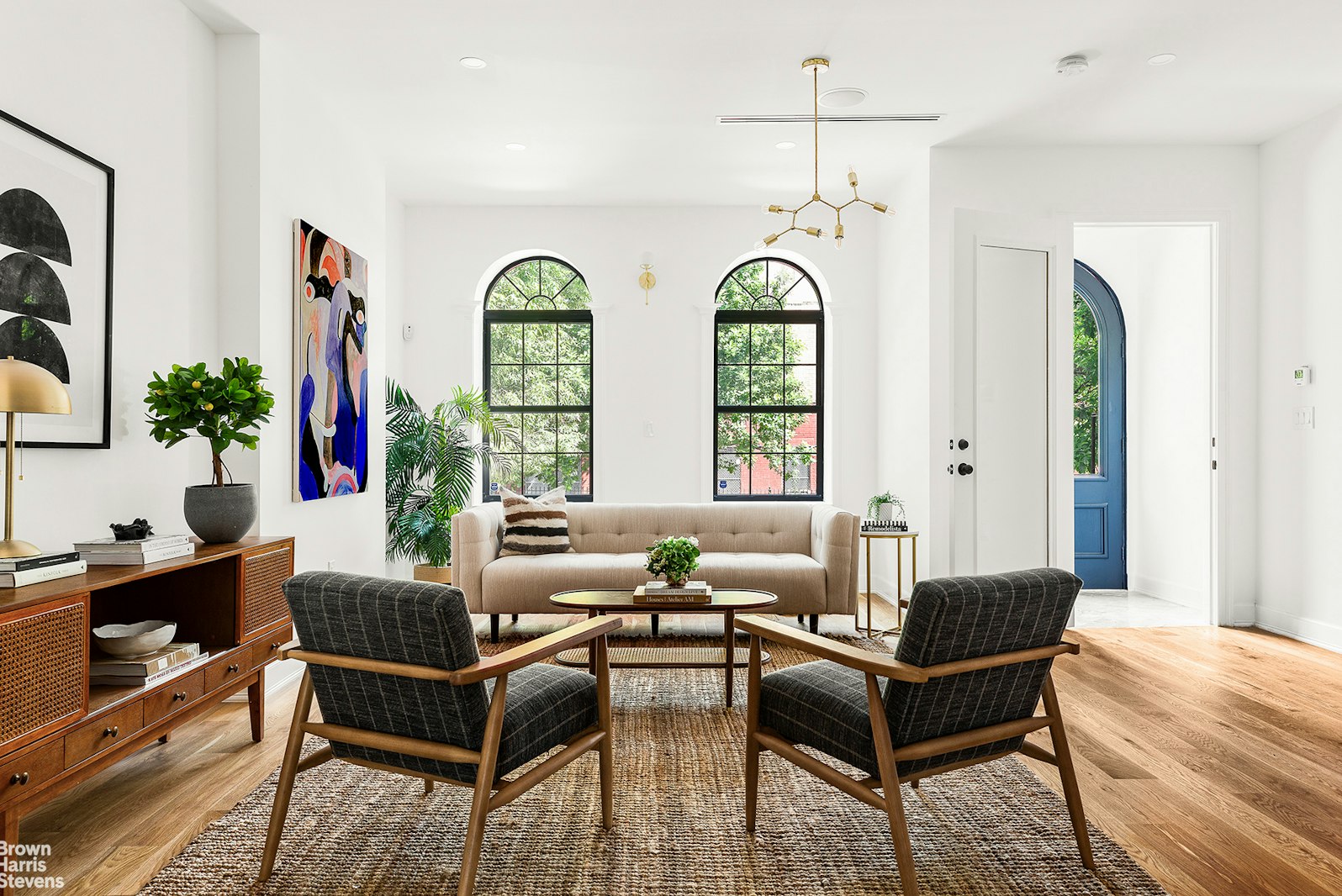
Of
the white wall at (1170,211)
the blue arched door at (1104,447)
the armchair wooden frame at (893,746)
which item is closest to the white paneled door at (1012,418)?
the white wall at (1170,211)

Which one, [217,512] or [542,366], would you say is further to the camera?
[542,366]

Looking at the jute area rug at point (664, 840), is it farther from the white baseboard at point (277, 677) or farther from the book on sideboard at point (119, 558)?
the white baseboard at point (277, 677)

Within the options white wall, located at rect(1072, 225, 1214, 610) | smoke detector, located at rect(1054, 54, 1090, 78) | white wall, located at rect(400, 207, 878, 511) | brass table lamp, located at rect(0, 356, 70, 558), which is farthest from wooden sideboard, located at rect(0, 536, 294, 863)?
white wall, located at rect(1072, 225, 1214, 610)

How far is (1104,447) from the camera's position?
21.2 feet

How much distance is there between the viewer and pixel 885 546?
5973 mm

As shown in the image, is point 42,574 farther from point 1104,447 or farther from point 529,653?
point 1104,447

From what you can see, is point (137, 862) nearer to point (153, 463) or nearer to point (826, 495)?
point (153, 463)

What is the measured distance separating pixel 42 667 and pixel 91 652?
0.67 meters

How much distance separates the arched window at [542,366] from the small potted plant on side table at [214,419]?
370cm

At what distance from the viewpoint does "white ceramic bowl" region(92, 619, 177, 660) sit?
2354mm

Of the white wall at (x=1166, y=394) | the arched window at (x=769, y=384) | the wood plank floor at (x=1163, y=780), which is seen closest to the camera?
the wood plank floor at (x=1163, y=780)

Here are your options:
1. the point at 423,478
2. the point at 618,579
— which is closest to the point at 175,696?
the point at 618,579

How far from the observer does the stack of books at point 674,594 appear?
3432 millimetres

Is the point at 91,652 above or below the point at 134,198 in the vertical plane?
below
